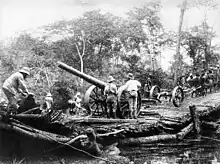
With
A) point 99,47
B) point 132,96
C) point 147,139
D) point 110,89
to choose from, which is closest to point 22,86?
point 110,89

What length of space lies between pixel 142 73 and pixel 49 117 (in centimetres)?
870

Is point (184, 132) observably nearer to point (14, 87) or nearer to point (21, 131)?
point (21, 131)

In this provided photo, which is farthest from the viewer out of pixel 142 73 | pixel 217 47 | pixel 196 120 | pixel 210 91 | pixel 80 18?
pixel 142 73

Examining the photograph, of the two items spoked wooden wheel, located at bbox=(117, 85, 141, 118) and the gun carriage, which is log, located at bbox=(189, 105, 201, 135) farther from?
the gun carriage

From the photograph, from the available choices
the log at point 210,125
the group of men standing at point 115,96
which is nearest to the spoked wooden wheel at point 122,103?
the group of men standing at point 115,96

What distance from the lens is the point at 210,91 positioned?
12.9 meters

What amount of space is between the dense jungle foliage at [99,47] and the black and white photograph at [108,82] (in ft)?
0.15

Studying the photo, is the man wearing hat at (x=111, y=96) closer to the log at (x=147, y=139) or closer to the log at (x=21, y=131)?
the log at (x=147, y=139)

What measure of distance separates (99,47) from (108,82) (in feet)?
16.0

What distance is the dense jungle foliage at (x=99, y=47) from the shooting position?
11.7m

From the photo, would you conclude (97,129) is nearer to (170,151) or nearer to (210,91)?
(170,151)

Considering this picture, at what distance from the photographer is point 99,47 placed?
1296 cm

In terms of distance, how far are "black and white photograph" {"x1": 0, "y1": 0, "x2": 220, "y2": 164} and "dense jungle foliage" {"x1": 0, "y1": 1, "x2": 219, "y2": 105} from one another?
46 millimetres

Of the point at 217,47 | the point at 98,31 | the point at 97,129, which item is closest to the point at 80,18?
the point at 98,31
